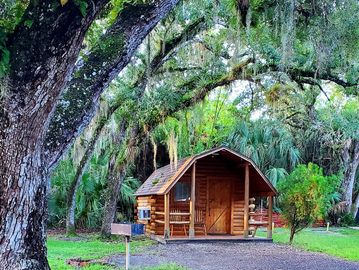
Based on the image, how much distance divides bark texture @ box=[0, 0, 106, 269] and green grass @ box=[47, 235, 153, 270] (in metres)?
4.66

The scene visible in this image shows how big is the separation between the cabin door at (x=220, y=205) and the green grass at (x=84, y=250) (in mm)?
2811

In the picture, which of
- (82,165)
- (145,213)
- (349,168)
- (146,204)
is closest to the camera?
(82,165)

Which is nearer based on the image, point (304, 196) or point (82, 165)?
point (304, 196)

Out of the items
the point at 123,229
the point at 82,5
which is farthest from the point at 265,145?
the point at 82,5

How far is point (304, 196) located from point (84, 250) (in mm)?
6251

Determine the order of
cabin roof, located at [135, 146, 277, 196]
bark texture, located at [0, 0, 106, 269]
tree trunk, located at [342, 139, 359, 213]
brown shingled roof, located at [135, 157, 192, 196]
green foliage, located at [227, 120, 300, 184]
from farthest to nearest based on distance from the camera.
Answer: tree trunk, located at [342, 139, 359, 213] < green foliage, located at [227, 120, 300, 184] < brown shingled roof, located at [135, 157, 192, 196] < cabin roof, located at [135, 146, 277, 196] < bark texture, located at [0, 0, 106, 269]

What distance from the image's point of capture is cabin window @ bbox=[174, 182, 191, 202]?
51.3 feet

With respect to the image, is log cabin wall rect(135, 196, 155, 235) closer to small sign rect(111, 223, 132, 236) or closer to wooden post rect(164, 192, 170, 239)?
wooden post rect(164, 192, 170, 239)

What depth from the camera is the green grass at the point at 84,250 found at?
8.70 metres

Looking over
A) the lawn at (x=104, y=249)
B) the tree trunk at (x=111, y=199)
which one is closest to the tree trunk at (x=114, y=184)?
the tree trunk at (x=111, y=199)

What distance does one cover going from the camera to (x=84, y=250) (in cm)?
1131

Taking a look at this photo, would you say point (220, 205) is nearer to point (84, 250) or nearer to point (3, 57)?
point (84, 250)

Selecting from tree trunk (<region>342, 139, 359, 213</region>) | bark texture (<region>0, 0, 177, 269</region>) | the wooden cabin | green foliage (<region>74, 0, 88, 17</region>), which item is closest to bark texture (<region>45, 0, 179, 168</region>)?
bark texture (<region>0, 0, 177, 269</region>)

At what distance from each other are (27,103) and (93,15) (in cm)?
95
